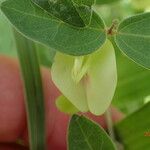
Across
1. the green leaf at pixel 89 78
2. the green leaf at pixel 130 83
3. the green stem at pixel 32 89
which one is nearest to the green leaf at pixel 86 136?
the green leaf at pixel 89 78

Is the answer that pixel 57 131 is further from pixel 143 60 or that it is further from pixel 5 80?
pixel 143 60

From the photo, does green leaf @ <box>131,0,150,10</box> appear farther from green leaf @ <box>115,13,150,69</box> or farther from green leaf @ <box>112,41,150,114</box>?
green leaf @ <box>115,13,150,69</box>

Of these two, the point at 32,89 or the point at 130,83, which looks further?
the point at 130,83

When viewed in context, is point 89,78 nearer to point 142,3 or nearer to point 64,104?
point 64,104

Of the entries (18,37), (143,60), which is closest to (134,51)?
(143,60)

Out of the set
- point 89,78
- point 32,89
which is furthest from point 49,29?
point 32,89

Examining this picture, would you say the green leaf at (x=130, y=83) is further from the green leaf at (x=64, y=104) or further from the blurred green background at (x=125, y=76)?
the green leaf at (x=64, y=104)
